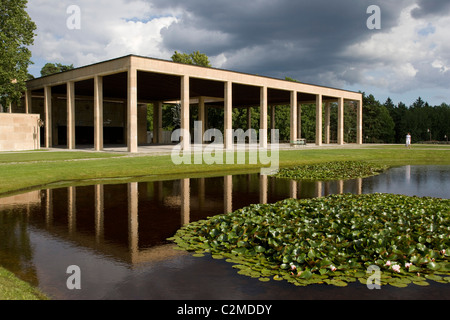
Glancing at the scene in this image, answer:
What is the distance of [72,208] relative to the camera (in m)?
12.2

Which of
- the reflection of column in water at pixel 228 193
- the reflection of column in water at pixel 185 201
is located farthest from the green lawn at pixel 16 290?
the reflection of column in water at pixel 228 193

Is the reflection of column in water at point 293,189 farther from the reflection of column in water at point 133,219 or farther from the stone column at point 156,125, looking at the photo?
the stone column at point 156,125

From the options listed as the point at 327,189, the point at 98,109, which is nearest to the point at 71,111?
the point at 98,109

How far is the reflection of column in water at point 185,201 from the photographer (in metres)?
11.0

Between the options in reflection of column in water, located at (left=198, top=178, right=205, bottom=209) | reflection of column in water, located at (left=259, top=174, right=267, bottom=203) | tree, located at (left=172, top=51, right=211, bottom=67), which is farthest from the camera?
tree, located at (left=172, top=51, right=211, bottom=67)

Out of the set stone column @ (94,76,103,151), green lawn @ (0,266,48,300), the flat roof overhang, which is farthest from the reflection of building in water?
stone column @ (94,76,103,151)

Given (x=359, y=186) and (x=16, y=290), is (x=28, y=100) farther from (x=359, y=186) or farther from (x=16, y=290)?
(x=16, y=290)

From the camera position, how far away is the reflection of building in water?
8625mm

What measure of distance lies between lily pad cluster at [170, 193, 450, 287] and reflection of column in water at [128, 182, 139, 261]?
0.95 meters
